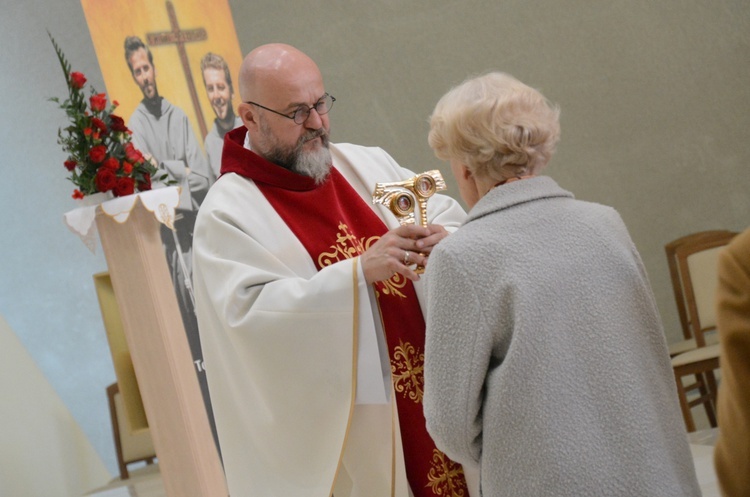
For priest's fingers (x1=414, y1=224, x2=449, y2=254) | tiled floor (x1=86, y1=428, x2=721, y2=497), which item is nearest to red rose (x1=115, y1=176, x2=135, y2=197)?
priest's fingers (x1=414, y1=224, x2=449, y2=254)

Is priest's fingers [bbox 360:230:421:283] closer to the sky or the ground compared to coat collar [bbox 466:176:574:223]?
closer to the ground

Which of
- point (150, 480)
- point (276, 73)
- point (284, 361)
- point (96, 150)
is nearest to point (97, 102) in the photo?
point (96, 150)

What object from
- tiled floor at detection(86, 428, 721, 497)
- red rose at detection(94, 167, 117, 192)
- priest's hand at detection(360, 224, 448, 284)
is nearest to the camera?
priest's hand at detection(360, 224, 448, 284)

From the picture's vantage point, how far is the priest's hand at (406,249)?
7.99 feet

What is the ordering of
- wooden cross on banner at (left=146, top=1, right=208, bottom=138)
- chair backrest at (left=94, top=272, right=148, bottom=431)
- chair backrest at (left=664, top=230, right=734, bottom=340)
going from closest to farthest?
wooden cross on banner at (left=146, top=1, right=208, bottom=138)
chair backrest at (left=94, top=272, right=148, bottom=431)
chair backrest at (left=664, top=230, right=734, bottom=340)

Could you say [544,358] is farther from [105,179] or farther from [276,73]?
[105,179]

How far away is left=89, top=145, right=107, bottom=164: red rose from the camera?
13.5 feet

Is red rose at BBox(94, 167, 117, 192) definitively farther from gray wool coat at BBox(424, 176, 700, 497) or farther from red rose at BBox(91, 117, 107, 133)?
gray wool coat at BBox(424, 176, 700, 497)

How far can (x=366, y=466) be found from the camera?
270 cm

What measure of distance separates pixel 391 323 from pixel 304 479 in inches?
20.5

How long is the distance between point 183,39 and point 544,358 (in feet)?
15.0

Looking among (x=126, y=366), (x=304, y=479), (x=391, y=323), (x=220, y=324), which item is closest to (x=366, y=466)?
(x=304, y=479)

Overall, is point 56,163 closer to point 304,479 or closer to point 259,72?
point 259,72

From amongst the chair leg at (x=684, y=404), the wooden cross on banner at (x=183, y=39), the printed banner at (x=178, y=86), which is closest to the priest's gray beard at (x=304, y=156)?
the printed banner at (x=178, y=86)
